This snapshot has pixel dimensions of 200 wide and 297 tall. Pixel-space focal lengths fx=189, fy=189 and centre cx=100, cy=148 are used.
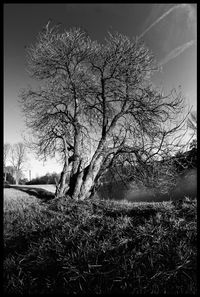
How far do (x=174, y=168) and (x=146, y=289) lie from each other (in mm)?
6257

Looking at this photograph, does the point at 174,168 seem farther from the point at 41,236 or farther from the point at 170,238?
the point at 41,236

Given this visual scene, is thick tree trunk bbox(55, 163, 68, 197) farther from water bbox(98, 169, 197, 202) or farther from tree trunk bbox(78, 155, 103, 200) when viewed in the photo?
water bbox(98, 169, 197, 202)

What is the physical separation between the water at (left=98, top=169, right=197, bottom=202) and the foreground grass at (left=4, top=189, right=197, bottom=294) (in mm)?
5326

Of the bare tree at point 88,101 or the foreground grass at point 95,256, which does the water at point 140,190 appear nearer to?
the bare tree at point 88,101

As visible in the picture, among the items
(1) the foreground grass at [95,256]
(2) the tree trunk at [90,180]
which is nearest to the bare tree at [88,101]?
(2) the tree trunk at [90,180]

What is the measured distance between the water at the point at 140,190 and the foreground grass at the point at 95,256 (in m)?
5.33

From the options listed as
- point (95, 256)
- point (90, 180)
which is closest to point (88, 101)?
point (90, 180)

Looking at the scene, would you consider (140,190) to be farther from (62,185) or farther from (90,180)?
(62,185)

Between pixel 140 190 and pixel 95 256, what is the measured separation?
7416 millimetres

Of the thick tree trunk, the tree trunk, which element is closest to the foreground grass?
the thick tree trunk

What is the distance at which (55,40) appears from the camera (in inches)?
314

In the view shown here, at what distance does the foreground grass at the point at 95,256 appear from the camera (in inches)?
87.4

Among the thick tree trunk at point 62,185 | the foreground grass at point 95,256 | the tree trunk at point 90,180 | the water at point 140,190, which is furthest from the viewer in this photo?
the water at point 140,190

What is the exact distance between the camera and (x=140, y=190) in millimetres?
9766
